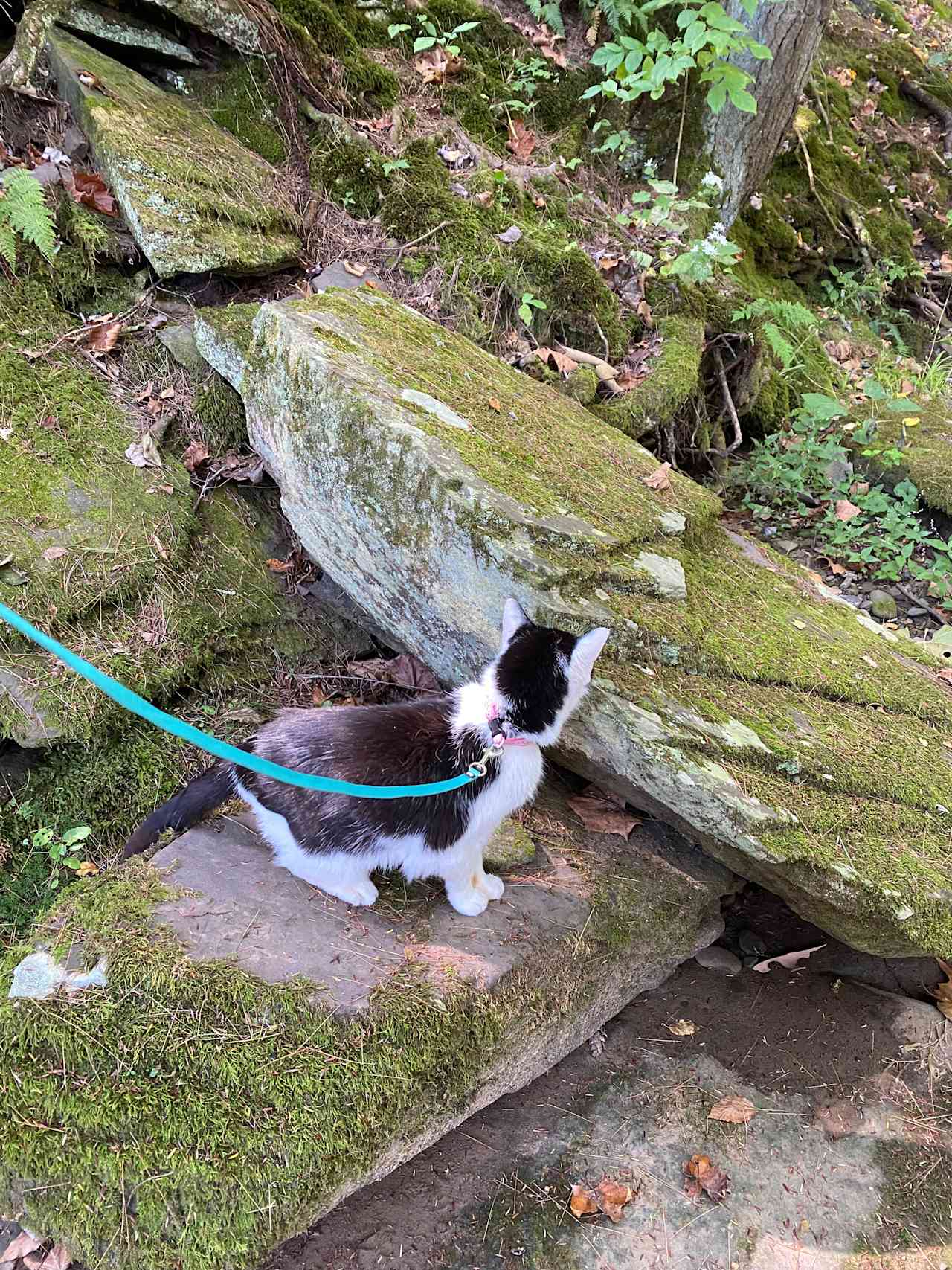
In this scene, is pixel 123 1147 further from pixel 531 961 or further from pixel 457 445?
pixel 457 445

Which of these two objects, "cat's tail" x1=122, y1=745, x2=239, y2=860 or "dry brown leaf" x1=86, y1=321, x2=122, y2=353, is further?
"dry brown leaf" x1=86, y1=321, x2=122, y2=353

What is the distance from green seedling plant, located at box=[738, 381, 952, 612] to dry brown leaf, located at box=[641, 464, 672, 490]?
2.02 m

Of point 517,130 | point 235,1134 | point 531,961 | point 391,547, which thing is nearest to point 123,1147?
point 235,1134

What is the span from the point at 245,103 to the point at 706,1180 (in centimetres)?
686

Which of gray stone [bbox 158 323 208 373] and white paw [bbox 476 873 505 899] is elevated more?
gray stone [bbox 158 323 208 373]

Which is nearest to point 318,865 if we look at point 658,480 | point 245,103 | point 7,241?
point 658,480

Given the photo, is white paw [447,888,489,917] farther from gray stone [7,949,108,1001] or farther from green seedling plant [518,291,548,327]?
green seedling plant [518,291,548,327]

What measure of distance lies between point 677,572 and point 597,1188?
257cm

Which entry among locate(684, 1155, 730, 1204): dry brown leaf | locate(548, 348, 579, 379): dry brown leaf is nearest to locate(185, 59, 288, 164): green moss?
locate(548, 348, 579, 379): dry brown leaf

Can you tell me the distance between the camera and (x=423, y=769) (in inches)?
112

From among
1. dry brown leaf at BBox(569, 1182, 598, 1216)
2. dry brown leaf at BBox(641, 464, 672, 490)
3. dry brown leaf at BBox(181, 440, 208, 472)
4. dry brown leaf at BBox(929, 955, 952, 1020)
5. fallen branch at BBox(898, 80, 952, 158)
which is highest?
fallen branch at BBox(898, 80, 952, 158)

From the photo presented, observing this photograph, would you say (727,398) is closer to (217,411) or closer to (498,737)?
(217,411)

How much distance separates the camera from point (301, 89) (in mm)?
5457

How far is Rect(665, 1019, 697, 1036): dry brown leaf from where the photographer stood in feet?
11.5
